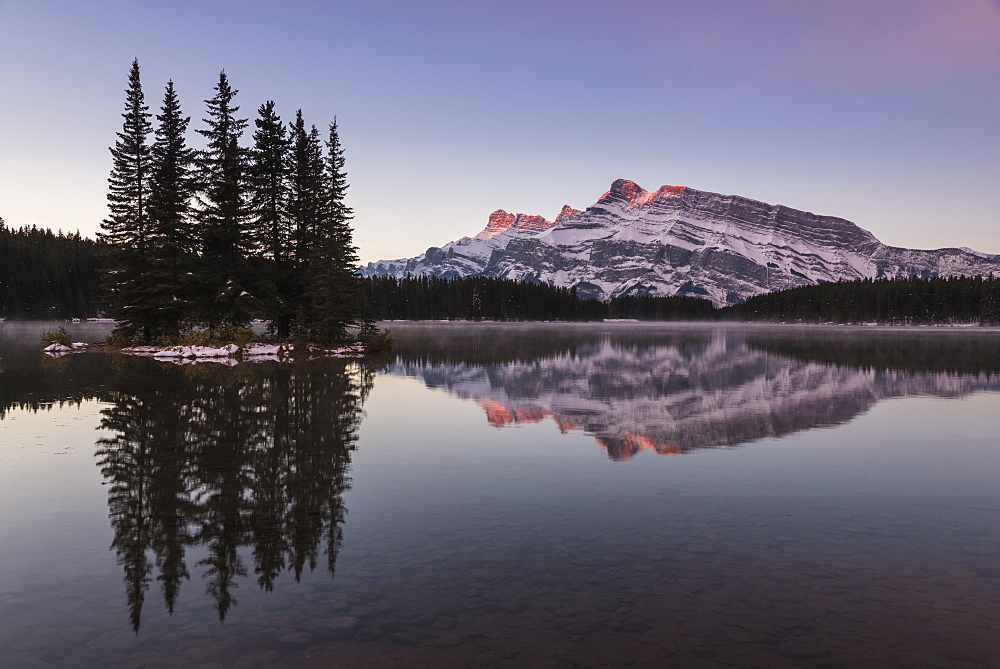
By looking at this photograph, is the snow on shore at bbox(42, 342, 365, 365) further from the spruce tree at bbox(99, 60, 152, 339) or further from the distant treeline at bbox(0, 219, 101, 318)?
the distant treeline at bbox(0, 219, 101, 318)

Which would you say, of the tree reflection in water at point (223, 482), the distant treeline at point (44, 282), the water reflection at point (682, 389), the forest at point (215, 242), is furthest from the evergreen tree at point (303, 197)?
the distant treeline at point (44, 282)

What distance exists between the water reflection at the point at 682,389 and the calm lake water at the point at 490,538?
39cm

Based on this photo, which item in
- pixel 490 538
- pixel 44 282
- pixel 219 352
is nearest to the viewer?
pixel 490 538

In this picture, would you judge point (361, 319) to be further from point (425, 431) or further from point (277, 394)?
point (425, 431)

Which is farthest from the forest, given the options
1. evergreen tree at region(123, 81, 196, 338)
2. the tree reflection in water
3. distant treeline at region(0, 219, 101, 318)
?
distant treeline at region(0, 219, 101, 318)

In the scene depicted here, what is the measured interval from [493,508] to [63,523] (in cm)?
756

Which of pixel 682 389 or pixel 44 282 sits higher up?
pixel 44 282

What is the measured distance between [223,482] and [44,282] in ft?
548

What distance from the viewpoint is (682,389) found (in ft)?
109

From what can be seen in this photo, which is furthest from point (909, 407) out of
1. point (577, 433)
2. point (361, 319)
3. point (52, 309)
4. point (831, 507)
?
point (52, 309)

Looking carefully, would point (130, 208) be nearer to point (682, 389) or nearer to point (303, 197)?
point (303, 197)

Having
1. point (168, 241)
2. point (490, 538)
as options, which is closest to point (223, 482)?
point (490, 538)

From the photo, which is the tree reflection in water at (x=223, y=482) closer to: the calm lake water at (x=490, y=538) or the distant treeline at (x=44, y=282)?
the calm lake water at (x=490, y=538)

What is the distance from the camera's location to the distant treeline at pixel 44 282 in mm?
146625
